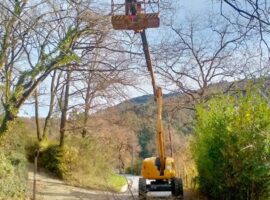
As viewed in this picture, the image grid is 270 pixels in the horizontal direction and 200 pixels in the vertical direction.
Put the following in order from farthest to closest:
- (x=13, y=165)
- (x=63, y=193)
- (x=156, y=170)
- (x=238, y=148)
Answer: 1. (x=63, y=193)
2. (x=13, y=165)
3. (x=156, y=170)
4. (x=238, y=148)

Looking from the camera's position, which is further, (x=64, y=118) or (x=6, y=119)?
(x=64, y=118)

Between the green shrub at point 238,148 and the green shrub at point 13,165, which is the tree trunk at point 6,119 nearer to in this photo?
the green shrub at point 13,165

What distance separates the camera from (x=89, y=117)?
25266 millimetres

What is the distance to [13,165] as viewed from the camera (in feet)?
47.9

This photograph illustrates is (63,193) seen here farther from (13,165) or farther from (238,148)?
(238,148)

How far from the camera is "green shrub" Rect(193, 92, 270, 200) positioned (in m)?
8.16

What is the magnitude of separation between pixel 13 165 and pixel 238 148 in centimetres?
875

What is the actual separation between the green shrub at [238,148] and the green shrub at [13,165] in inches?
263

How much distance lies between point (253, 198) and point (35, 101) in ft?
54.8

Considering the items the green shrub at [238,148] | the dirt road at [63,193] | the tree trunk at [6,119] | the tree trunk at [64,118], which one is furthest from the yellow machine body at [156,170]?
the tree trunk at [64,118]

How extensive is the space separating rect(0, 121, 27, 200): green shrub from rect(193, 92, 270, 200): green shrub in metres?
6.68

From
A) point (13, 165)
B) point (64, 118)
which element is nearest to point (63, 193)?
point (13, 165)

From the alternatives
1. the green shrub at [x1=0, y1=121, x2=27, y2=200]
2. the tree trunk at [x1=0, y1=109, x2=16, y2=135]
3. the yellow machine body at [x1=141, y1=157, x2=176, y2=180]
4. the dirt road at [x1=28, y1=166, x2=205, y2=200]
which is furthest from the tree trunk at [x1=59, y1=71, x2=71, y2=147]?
the yellow machine body at [x1=141, y1=157, x2=176, y2=180]

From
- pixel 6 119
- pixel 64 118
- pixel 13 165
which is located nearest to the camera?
pixel 13 165
